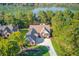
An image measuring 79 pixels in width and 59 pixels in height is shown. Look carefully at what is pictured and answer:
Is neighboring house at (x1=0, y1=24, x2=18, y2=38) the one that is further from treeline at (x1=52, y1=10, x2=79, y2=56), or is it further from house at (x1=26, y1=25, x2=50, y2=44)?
treeline at (x1=52, y1=10, x2=79, y2=56)

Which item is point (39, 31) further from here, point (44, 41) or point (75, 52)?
point (75, 52)

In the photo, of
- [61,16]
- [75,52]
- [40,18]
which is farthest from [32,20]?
[75,52]

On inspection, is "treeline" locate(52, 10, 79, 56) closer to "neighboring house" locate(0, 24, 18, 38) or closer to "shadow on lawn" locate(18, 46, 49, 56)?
"shadow on lawn" locate(18, 46, 49, 56)

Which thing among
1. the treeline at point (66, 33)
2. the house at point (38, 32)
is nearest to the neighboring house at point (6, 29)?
the house at point (38, 32)

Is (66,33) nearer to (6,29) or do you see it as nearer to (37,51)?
(37,51)

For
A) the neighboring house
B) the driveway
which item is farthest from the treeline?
the neighboring house

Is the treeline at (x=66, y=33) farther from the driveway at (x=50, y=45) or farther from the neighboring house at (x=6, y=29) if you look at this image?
the neighboring house at (x=6, y=29)

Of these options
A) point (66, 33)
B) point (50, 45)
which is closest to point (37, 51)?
point (50, 45)

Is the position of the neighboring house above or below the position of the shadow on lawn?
above
